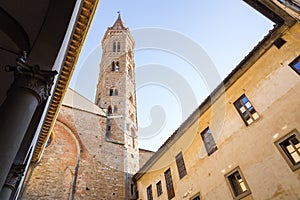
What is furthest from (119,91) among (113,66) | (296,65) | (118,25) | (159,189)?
(296,65)

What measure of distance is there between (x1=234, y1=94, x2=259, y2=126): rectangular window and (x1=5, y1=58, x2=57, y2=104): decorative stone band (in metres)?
6.59

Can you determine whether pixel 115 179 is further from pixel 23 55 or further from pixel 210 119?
pixel 23 55

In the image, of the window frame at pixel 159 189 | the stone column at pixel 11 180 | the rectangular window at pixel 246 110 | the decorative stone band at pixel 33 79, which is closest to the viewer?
the decorative stone band at pixel 33 79

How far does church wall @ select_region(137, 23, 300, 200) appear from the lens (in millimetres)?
6203

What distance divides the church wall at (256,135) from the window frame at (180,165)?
9.2 inches

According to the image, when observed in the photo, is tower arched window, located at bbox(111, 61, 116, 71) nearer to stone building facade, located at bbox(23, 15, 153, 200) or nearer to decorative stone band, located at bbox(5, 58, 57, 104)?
stone building facade, located at bbox(23, 15, 153, 200)

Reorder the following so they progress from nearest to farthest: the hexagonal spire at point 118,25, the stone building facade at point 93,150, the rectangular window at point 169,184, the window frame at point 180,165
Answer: the window frame at point 180,165, the rectangular window at point 169,184, the stone building facade at point 93,150, the hexagonal spire at point 118,25

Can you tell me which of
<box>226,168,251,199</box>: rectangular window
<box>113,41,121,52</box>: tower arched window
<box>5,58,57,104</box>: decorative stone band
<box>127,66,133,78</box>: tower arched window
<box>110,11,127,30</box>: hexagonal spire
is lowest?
<box>226,168,251,199</box>: rectangular window

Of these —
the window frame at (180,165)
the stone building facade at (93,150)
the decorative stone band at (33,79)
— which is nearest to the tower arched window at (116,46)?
the stone building facade at (93,150)

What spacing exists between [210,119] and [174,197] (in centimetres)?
427

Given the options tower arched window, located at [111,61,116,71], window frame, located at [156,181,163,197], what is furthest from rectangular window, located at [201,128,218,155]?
tower arched window, located at [111,61,116,71]

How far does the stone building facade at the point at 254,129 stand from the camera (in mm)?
6188

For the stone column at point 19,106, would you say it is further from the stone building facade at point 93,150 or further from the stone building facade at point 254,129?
the stone building facade at point 93,150

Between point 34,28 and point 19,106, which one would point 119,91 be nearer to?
point 34,28
